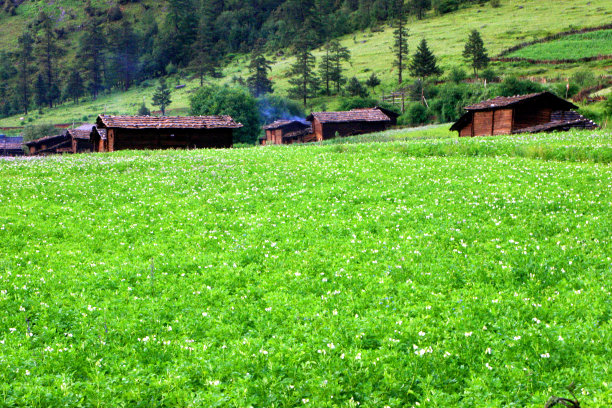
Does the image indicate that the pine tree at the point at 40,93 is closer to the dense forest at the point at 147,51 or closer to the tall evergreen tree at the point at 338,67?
the dense forest at the point at 147,51

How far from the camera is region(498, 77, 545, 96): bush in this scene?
Result: 2911 inches

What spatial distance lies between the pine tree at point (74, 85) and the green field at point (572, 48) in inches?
5985

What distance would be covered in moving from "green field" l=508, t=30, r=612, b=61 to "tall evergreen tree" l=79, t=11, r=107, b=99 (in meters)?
149

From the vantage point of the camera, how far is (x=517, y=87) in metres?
74.4

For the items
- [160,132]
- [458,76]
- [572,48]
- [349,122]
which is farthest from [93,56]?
[572,48]

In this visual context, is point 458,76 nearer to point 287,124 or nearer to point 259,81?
point 287,124

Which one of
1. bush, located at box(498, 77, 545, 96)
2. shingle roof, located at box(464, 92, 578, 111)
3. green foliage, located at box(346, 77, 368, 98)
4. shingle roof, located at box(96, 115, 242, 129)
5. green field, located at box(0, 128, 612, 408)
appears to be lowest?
green field, located at box(0, 128, 612, 408)

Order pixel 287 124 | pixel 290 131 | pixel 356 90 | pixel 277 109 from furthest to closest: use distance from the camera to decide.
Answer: pixel 277 109, pixel 356 90, pixel 290 131, pixel 287 124

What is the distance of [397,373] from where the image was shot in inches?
244

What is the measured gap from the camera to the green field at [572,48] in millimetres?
95688

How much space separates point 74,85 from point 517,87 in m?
157

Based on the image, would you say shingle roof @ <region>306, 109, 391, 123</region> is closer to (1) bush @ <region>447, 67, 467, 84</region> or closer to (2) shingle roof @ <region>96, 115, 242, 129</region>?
(1) bush @ <region>447, 67, 467, 84</region>

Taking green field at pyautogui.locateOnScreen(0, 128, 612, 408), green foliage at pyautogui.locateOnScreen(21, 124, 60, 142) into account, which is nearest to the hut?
green foliage at pyautogui.locateOnScreen(21, 124, 60, 142)

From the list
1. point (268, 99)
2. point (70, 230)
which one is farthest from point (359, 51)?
point (70, 230)
